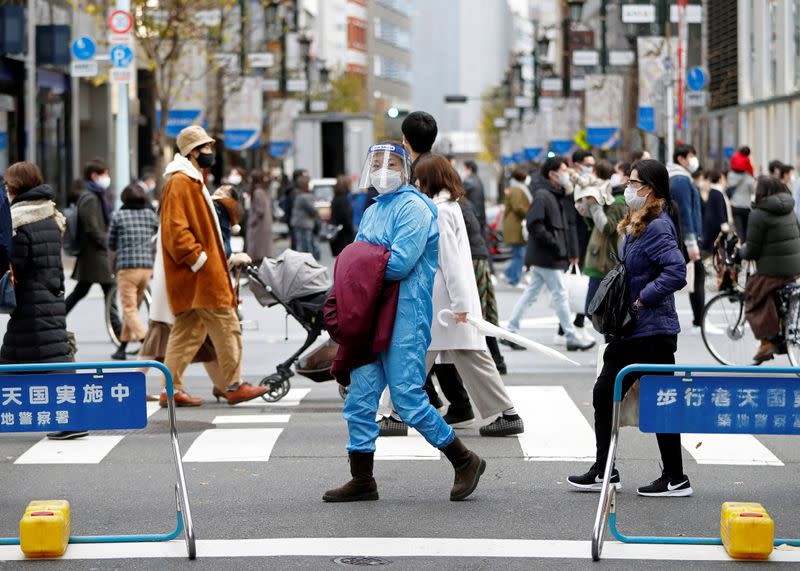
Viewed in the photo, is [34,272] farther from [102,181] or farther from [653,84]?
[653,84]

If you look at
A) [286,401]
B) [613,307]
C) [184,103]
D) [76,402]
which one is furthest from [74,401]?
[184,103]

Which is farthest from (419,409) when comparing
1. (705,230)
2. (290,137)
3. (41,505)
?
(290,137)

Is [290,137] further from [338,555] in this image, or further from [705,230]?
[338,555]

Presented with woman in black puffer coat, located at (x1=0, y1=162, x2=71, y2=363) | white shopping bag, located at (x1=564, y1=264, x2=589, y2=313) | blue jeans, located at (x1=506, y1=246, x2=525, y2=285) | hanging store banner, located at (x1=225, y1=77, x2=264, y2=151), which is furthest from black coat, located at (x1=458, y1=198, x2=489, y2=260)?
hanging store banner, located at (x1=225, y1=77, x2=264, y2=151)

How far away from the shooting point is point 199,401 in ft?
40.9

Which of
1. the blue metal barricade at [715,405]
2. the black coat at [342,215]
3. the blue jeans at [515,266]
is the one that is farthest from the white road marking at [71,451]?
the black coat at [342,215]

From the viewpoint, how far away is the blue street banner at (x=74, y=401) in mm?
7258

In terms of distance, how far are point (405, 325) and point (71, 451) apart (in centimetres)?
312

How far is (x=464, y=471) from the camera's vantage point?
850 centimetres

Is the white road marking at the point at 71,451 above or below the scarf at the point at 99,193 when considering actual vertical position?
below

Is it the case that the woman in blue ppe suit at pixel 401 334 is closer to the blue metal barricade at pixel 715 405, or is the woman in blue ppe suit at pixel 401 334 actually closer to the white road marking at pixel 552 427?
the blue metal barricade at pixel 715 405

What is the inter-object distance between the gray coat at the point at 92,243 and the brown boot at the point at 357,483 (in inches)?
304

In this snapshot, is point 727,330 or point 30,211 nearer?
point 30,211

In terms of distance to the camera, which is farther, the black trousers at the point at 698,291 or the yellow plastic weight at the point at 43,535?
the black trousers at the point at 698,291
